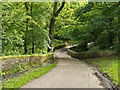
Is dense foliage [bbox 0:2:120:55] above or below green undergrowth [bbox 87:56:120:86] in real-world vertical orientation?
above

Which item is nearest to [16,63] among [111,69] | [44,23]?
[111,69]

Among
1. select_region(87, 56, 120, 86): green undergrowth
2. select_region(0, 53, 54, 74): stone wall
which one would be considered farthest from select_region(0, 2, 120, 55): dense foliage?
select_region(87, 56, 120, 86): green undergrowth

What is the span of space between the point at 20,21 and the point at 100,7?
12701 millimetres

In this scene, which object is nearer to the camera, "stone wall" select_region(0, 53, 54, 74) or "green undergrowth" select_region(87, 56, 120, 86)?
"stone wall" select_region(0, 53, 54, 74)

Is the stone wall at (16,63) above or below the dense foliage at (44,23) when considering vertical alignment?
below

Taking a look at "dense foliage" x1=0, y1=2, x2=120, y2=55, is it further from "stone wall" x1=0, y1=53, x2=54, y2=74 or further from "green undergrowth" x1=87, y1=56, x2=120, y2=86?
"green undergrowth" x1=87, y1=56, x2=120, y2=86

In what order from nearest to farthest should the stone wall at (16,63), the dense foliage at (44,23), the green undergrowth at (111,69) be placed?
the stone wall at (16,63)
the green undergrowth at (111,69)
the dense foliage at (44,23)

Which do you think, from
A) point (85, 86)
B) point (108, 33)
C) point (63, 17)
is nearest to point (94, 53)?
point (108, 33)

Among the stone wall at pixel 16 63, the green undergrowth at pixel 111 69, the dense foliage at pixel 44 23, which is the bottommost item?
the green undergrowth at pixel 111 69

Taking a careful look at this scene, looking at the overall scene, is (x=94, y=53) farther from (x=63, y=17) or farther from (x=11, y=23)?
(x=63, y=17)

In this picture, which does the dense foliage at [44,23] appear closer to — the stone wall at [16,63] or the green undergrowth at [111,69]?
the stone wall at [16,63]

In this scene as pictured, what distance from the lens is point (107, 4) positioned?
28.2 metres

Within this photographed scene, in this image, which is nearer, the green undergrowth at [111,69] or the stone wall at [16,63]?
the stone wall at [16,63]

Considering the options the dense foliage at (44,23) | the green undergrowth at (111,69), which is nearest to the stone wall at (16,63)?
the dense foliage at (44,23)
